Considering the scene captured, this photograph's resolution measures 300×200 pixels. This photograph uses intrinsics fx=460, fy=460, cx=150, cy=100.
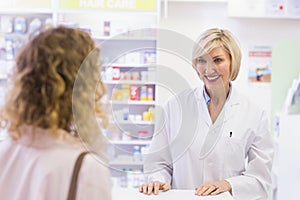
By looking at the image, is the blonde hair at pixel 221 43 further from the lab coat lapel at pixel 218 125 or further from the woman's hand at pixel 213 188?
the woman's hand at pixel 213 188

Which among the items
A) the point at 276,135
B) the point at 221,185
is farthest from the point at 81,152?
the point at 276,135

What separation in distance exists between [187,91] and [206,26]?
2.75 m

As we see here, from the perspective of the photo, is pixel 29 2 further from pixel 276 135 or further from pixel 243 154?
pixel 243 154

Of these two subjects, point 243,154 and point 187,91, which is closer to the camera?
point 187,91

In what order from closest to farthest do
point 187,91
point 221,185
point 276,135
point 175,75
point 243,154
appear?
point 175,75
point 187,91
point 221,185
point 243,154
point 276,135

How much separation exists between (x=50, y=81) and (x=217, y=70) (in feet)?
2.85

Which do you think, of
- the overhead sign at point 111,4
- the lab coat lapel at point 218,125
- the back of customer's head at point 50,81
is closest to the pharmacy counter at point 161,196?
the lab coat lapel at point 218,125

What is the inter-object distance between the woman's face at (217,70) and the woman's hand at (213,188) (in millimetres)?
383

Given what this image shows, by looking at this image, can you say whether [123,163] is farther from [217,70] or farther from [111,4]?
[111,4]

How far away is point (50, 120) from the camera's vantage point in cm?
100

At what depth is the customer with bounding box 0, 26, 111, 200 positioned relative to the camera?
0.99 meters

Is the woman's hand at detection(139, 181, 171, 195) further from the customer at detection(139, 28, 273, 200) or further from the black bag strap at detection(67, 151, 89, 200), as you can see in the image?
the black bag strap at detection(67, 151, 89, 200)

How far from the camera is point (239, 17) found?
13.5 ft

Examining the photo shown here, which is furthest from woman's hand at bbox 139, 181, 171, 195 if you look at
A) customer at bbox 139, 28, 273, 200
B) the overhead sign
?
the overhead sign
